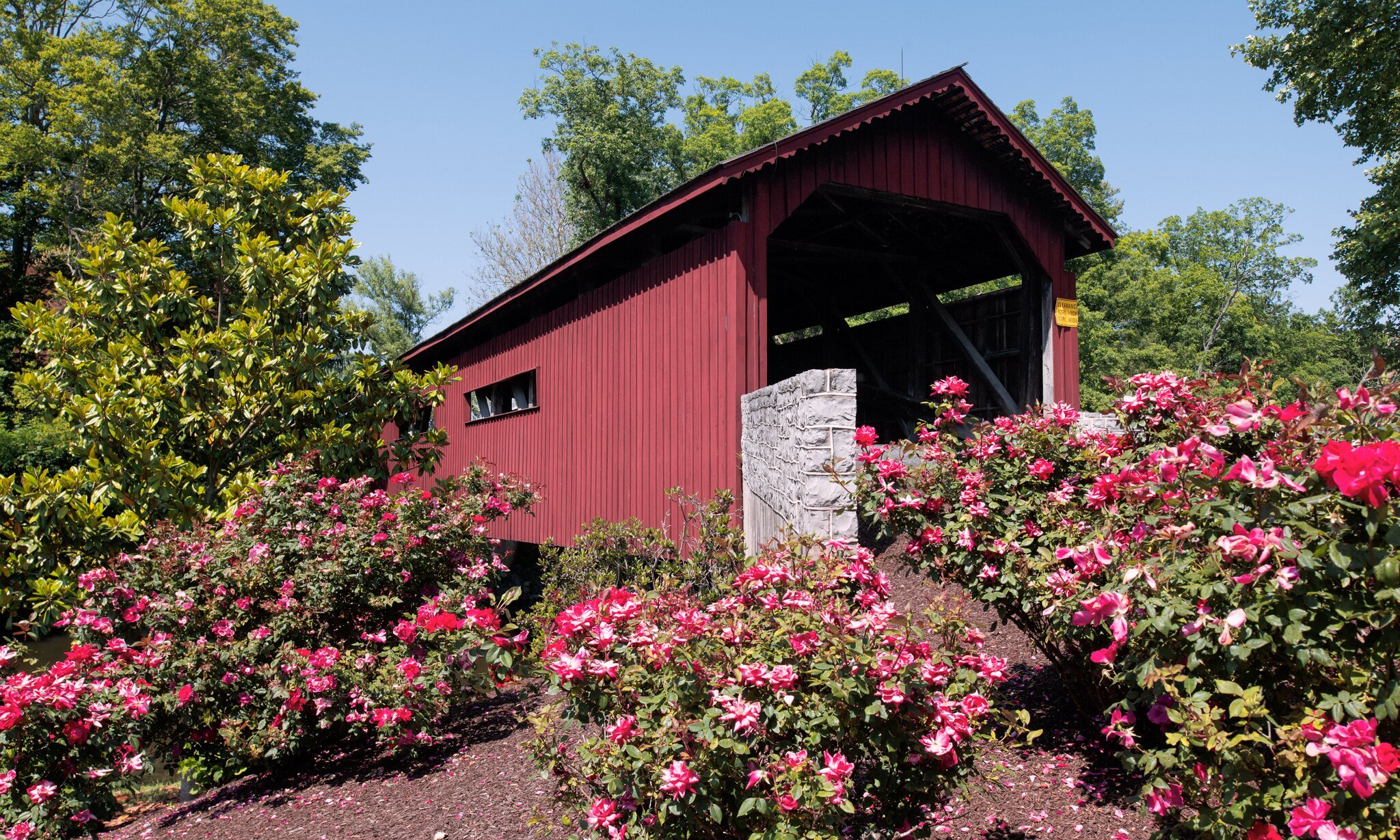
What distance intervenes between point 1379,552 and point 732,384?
570 cm

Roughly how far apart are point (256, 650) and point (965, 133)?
7682 millimetres

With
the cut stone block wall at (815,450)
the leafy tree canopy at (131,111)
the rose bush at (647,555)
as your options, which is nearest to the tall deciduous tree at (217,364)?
the rose bush at (647,555)

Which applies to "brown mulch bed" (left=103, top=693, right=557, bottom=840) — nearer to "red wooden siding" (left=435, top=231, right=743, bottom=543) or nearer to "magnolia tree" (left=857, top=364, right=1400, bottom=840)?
"magnolia tree" (left=857, top=364, right=1400, bottom=840)

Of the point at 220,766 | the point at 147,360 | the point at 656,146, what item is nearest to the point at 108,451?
the point at 147,360

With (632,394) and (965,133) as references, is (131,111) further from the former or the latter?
(965,133)

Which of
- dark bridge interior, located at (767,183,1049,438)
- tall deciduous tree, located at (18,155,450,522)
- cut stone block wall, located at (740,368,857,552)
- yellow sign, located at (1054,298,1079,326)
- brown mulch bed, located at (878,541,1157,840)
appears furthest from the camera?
dark bridge interior, located at (767,183,1049,438)

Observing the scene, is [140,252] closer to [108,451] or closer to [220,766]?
[108,451]

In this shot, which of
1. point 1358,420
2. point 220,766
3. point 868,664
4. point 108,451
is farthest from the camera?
point 108,451

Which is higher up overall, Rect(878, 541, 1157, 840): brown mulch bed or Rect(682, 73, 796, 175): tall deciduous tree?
Rect(682, 73, 796, 175): tall deciduous tree

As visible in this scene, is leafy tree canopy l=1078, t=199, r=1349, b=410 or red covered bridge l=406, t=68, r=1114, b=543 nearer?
red covered bridge l=406, t=68, r=1114, b=543

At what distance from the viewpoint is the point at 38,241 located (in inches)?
693

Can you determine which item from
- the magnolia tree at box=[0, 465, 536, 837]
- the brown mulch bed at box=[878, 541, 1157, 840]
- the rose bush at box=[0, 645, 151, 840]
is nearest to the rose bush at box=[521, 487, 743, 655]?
the magnolia tree at box=[0, 465, 536, 837]

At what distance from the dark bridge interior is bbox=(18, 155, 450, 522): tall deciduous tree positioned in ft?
14.5

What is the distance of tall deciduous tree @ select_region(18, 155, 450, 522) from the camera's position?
6977 mm
